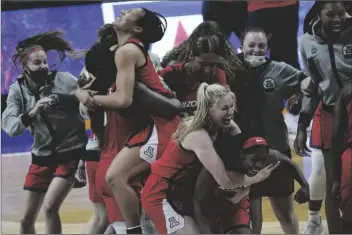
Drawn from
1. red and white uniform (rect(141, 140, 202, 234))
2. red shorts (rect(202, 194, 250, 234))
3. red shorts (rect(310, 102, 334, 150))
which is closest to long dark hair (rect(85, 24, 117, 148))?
red and white uniform (rect(141, 140, 202, 234))

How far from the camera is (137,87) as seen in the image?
4.29 meters

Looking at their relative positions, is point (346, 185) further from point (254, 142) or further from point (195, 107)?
point (195, 107)

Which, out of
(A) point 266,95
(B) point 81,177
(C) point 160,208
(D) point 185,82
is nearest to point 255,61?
(A) point 266,95

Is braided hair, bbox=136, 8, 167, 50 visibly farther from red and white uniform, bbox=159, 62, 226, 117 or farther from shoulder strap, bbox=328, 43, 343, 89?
shoulder strap, bbox=328, 43, 343, 89

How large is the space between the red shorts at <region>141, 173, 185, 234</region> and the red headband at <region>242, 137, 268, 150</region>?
50 cm

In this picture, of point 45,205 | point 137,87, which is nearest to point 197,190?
point 137,87

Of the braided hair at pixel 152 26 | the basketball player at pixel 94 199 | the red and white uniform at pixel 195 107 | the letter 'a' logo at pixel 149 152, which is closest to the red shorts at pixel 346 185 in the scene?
the red and white uniform at pixel 195 107

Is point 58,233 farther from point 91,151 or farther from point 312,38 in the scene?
point 312,38

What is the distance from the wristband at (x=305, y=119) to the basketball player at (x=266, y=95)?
0.10 m

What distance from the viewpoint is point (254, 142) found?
Answer: 427cm

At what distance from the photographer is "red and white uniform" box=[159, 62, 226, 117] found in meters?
4.28

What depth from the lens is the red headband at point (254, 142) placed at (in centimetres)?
425

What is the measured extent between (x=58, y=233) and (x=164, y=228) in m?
0.72

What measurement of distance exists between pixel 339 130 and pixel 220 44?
84cm
